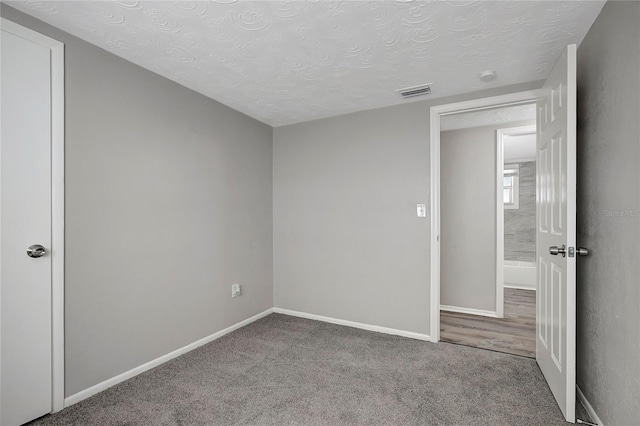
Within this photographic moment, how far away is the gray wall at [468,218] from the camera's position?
149 inches

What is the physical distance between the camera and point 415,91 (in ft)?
9.25

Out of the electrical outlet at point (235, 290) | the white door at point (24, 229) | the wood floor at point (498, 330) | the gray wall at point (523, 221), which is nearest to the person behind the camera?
the white door at point (24, 229)

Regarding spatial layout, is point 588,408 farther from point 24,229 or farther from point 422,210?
point 24,229

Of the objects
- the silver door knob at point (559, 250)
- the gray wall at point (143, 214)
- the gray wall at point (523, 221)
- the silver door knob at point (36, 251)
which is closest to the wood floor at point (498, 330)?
the silver door knob at point (559, 250)

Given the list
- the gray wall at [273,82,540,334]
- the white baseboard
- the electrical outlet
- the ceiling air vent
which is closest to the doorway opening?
the white baseboard

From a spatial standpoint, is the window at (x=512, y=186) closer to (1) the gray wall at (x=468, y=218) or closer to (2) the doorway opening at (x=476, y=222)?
(2) the doorway opening at (x=476, y=222)

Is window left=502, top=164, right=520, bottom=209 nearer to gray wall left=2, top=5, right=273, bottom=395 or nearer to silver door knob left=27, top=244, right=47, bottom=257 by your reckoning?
gray wall left=2, top=5, right=273, bottom=395

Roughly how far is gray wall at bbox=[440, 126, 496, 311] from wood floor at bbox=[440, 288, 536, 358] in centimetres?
27

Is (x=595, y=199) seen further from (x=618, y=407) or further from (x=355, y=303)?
(x=355, y=303)

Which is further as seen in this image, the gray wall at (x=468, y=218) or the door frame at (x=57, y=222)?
the gray wall at (x=468, y=218)

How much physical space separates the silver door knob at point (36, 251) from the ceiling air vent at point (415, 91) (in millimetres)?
2758

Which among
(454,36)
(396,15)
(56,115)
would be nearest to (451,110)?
(454,36)

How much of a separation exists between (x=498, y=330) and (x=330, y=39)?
3.13m

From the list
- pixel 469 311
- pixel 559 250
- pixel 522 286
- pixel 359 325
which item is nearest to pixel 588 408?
pixel 559 250
